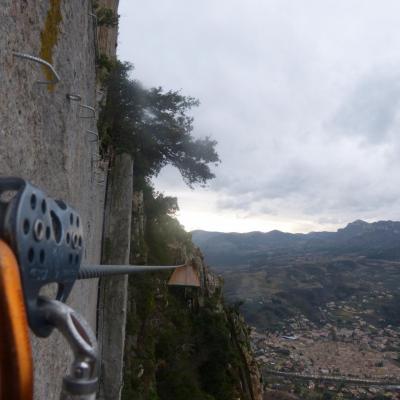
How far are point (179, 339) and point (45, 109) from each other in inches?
394

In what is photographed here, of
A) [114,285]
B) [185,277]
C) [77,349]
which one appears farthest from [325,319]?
[77,349]

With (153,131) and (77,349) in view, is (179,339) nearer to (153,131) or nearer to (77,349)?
(153,131)

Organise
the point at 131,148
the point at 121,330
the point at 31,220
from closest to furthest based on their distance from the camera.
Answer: the point at 31,220 < the point at 121,330 < the point at 131,148

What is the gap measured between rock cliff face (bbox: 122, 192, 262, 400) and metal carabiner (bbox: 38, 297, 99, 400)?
854 centimetres

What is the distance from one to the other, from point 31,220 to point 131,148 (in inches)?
435

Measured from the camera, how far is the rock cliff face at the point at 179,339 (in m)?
9.46

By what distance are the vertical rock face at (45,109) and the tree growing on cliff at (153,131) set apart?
7.88 metres

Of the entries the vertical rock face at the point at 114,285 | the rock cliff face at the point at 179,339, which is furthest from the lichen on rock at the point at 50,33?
the rock cliff face at the point at 179,339

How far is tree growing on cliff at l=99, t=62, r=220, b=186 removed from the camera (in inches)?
477

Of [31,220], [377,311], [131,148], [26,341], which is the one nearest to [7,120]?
[31,220]

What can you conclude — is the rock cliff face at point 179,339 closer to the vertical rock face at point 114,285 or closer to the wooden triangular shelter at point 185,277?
the wooden triangular shelter at point 185,277

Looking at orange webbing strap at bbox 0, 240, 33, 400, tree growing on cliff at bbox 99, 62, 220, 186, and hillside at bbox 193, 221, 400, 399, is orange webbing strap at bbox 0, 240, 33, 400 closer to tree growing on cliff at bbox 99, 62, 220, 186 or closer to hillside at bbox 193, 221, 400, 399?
tree growing on cliff at bbox 99, 62, 220, 186

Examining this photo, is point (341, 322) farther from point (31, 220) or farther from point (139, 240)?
point (31, 220)

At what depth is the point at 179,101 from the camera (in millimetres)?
13906
